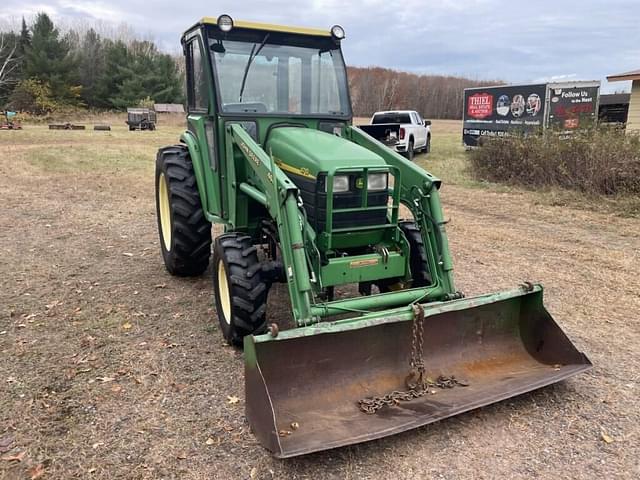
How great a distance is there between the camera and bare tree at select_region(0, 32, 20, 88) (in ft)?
162

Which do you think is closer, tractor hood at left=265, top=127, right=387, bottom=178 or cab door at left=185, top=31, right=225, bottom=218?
tractor hood at left=265, top=127, right=387, bottom=178

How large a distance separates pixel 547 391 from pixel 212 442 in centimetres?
226

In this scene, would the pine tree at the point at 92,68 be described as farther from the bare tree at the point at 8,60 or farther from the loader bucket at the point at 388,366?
the loader bucket at the point at 388,366

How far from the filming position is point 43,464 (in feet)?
9.68

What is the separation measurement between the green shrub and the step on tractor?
7635mm

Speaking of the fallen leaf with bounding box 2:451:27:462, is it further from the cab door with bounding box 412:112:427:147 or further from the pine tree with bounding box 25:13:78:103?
the pine tree with bounding box 25:13:78:103

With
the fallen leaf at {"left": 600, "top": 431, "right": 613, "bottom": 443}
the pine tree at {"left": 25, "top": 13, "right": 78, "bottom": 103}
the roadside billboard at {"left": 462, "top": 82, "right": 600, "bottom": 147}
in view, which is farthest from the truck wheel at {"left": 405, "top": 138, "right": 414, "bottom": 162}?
the pine tree at {"left": 25, "top": 13, "right": 78, "bottom": 103}

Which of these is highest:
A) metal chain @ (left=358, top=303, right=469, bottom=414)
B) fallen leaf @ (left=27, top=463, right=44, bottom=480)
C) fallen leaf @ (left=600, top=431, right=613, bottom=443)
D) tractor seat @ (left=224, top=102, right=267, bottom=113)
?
tractor seat @ (left=224, top=102, right=267, bottom=113)

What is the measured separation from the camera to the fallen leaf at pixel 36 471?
9.37 feet

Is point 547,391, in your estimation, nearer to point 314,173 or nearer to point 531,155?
point 314,173

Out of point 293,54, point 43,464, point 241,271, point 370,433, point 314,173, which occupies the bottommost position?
point 43,464

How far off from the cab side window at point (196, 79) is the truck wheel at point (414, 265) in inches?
85.6

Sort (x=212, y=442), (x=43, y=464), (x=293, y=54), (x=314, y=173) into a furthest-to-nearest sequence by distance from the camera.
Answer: (x=293, y=54) → (x=314, y=173) → (x=212, y=442) → (x=43, y=464)

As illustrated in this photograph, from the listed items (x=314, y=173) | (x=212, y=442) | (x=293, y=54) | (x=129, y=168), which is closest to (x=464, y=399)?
(x=212, y=442)
